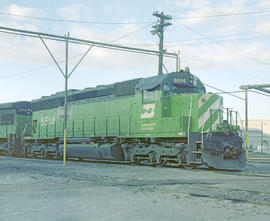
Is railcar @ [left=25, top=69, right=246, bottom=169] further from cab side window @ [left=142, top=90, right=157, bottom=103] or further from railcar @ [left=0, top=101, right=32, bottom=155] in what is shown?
railcar @ [left=0, top=101, right=32, bottom=155]

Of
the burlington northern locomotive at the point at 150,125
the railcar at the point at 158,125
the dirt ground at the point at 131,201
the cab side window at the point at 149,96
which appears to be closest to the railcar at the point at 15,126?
the burlington northern locomotive at the point at 150,125

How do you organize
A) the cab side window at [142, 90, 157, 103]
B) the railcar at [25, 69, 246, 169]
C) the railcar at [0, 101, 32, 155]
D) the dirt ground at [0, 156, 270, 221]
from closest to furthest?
the dirt ground at [0, 156, 270, 221] → the railcar at [25, 69, 246, 169] → the cab side window at [142, 90, 157, 103] → the railcar at [0, 101, 32, 155]

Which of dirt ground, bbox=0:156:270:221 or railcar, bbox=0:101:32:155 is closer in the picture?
dirt ground, bbox=0:156:270:221

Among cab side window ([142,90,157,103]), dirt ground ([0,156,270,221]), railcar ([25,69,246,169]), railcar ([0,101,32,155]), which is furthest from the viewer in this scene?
railcar ([0,101,32,155])

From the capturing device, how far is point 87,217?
5309 millimetres

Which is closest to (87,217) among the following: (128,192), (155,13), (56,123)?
(128,192)

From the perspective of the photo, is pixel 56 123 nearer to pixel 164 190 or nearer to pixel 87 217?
pixel 164 190

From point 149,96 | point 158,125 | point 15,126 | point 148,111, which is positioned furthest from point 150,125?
point 15,126

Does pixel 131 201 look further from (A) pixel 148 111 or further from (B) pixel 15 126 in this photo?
(B) pixel 15 126

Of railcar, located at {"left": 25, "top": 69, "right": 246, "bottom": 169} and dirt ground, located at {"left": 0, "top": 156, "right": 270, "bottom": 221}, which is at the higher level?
railcar, located at {"left": 25, "top": 69, "right": 246, "bottom": 169}

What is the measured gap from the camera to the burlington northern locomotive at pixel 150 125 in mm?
13977

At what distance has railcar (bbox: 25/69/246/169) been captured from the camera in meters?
13.9

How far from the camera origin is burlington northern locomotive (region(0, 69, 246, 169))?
550 inches

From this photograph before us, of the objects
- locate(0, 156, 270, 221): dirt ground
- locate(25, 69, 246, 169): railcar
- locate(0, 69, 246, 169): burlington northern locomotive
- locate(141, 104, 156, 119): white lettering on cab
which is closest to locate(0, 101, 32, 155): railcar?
locate(0, 69, 246, 169): burlington northern locomotive
